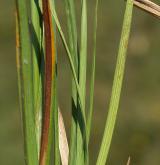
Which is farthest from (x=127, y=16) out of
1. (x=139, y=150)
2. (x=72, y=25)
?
(x=139, y=150)

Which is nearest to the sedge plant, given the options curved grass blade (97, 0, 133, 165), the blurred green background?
curved grass blade (97, 0, 133, 165)

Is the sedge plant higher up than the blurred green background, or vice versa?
the sedge plant

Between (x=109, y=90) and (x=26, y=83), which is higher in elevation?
(x=26, y=83)

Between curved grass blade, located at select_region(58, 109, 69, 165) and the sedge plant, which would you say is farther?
curved grass blade, located at select_region(58, 109, 69, 165)

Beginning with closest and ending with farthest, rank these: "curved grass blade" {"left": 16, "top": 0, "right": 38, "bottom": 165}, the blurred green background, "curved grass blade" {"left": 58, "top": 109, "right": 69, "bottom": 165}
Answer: "curved grass blade" {"left": 16, "top": 0, "right": 38, "bottom": 165}
"curved grass blade" {"left": 58, "top": 109, "right": 69, "bottom": 165}
the blurred green background

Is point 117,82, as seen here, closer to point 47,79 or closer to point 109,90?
point 47,79

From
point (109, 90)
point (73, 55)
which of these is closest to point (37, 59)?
point (73, 55)

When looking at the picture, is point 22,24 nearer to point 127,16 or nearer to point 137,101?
point 127,16

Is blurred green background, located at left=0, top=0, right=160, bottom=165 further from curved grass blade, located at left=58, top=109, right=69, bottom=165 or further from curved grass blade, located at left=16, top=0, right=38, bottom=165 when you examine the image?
curved grass blade, located at left=16, top=0, right=38, bottom=165
